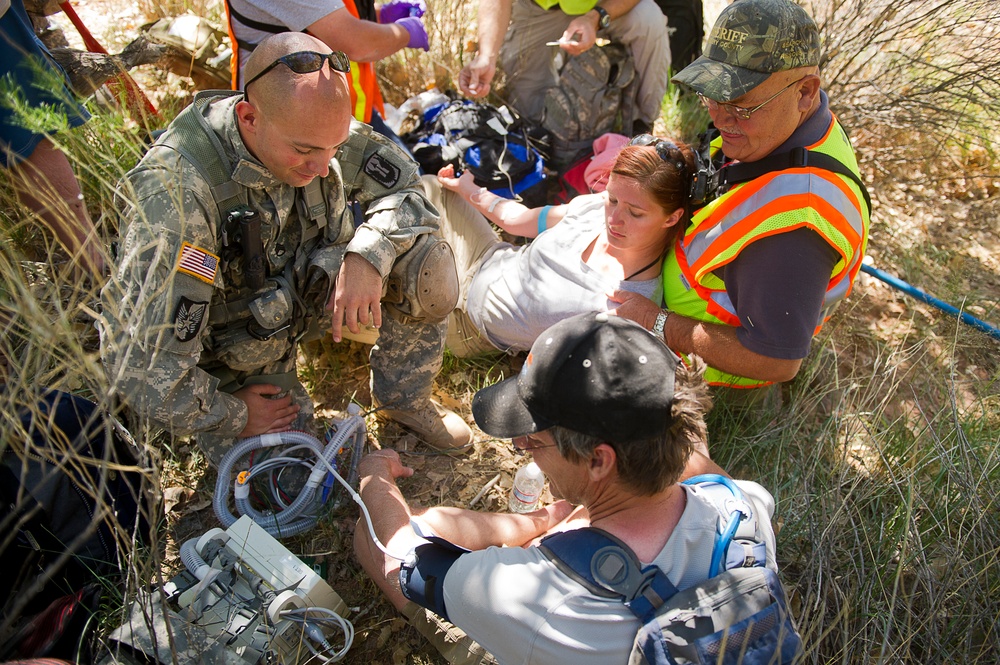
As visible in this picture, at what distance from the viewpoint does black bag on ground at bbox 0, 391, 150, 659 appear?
2.02 meters

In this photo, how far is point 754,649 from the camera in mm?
1636

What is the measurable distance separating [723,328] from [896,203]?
10.3 ft

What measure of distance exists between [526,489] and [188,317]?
1.44 m

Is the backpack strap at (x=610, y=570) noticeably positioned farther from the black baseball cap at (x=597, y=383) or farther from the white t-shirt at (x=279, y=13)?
the white t-shirt at (x=279, y=13)

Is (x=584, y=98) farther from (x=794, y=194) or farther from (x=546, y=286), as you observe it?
(x=794, y=194)

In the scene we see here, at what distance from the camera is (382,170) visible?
2.93m

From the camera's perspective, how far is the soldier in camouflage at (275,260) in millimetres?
2262

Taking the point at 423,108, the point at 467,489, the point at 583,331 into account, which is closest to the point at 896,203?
the point at 423,108

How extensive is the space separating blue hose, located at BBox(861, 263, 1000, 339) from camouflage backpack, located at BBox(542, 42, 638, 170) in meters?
1.90

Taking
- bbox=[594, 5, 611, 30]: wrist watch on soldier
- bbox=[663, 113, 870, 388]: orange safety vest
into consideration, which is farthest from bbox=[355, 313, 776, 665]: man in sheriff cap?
bbox=[594, 5, 611, 30]: wrist watch on soldier

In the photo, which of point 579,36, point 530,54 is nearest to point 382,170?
point 579,36

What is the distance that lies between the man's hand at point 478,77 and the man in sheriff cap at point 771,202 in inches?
66.0

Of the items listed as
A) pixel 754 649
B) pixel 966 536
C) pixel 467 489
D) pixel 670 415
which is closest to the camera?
pixel 754 649

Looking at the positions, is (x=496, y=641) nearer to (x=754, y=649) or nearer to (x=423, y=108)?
(x=754, y=649)
